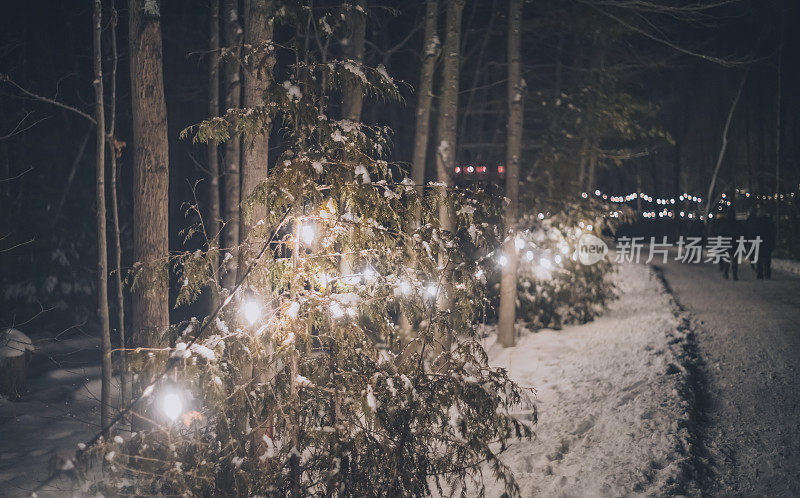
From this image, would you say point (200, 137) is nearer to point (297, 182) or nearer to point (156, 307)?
point (297, 182)

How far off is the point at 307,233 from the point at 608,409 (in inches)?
192

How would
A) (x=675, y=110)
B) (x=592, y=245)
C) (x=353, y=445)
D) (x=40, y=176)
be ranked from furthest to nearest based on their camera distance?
(x=675, y=110), (x=40, y=176), (x=592, y=245), (x=353, y=445)

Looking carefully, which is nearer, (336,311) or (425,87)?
(336,311)

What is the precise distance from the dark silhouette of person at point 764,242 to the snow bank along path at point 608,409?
4.98 metres

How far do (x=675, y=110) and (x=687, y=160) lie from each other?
42.8 feet

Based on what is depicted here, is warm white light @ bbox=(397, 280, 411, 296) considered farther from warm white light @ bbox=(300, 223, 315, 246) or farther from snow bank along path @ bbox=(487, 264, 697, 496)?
snow bank along path @ bbox=(487, 264, 697, 496)

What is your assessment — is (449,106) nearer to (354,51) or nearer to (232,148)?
(354,51)

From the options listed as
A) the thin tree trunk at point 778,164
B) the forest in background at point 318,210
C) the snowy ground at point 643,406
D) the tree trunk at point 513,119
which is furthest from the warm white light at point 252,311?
the thin tree trunk at point 778,164

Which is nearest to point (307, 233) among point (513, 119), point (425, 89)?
point (425, 89)

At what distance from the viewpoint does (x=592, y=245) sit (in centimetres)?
1288

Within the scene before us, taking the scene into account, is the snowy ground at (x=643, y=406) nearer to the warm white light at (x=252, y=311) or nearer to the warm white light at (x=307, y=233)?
the warm white light at (x=252, y=311)

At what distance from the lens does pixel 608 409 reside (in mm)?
7148

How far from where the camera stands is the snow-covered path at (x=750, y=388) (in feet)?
17.3

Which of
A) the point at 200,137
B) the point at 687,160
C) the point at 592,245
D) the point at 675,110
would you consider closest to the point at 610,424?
the point at 200,137
